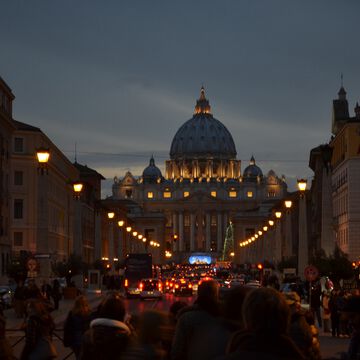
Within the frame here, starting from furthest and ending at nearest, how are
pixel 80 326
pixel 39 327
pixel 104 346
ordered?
pixel 80 326 → pixel 39 327 → pixel 104 346

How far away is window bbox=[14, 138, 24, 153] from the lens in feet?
315

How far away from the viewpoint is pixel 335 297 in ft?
120

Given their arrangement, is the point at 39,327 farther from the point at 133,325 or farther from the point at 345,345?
the point at 345,345

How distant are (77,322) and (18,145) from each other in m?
80.7

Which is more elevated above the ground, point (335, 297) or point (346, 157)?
point (346, 157)

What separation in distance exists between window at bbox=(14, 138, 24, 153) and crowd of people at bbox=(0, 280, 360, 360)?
80.5 m

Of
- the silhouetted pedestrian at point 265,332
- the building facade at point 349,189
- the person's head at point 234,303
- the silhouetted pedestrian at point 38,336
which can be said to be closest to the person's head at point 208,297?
the person's head at point 234,303

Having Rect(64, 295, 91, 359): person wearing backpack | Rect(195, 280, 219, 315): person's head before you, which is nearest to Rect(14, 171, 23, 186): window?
Rect(64, 295, 91, 359): person wearing backpack

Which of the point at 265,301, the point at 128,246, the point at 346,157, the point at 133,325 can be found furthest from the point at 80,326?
the point at 128,246

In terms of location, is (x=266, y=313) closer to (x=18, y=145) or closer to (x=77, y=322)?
(x=77, y=322)

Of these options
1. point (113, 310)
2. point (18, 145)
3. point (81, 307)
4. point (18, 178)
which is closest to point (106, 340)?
point (113, 310)

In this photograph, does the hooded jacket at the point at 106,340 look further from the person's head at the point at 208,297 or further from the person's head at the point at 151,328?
the person's head at the point at 208,297

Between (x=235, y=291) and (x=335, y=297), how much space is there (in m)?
25.2

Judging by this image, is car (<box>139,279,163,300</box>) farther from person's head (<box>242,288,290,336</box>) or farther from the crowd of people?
person's head (<box>242,288,290,336</box>)
